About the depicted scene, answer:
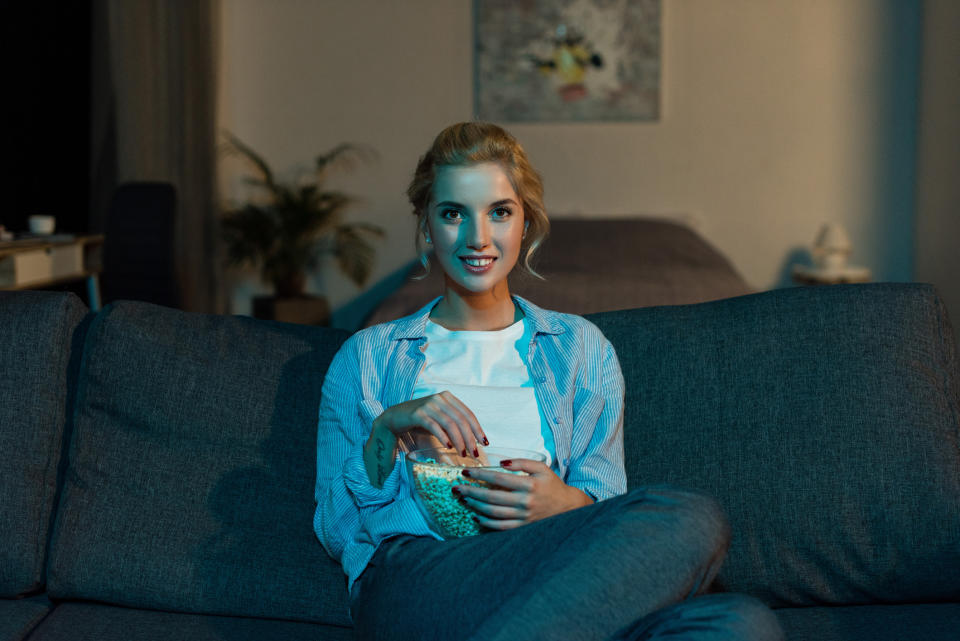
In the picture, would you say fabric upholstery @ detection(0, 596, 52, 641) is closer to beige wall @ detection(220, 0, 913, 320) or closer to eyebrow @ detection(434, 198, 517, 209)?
eyebrow @ detection(434, 198, 517, 209)

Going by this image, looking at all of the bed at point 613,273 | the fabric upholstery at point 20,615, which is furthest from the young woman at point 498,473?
the bed at point 613,273

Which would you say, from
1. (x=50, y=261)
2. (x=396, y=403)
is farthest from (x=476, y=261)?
Result: (x=50, y=261)

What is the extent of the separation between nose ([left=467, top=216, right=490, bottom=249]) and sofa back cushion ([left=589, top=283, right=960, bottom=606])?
280mm

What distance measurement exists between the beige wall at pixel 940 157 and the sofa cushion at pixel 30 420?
12.3 feet

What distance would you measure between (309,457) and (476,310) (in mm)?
365

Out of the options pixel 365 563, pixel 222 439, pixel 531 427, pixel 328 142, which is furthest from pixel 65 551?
pixel 328 142

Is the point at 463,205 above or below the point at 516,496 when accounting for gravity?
above

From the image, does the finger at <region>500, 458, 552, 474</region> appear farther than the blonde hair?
No

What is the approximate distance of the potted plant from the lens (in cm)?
488

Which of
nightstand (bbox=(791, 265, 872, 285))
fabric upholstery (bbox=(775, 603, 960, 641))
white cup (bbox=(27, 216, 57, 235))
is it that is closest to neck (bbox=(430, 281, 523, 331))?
fabric upholstery (bbox=(775, 603, 960, 641))

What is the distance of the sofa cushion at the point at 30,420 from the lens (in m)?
1.52

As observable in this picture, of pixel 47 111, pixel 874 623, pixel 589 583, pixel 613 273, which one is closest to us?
pixel 589 583

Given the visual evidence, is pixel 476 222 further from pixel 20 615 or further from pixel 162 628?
pixel 20 615

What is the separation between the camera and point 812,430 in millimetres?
1464
